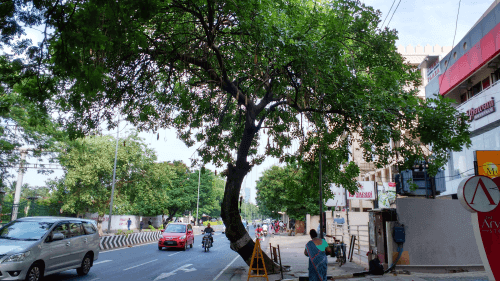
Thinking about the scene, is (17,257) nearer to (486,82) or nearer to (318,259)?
(318,259)

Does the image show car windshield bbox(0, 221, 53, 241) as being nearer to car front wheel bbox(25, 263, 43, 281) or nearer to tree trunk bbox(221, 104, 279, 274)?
car front wheel bbox(25, 263, 43, 281)

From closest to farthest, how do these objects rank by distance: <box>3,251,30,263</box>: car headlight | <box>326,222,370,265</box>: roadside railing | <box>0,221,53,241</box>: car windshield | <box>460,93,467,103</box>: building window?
<box>3,251,30,263</box>: car headlight
<box>0,221,53,241</box>: car windshield
<box>326,222,370,265</box>: roadside railing
<box>460,93,467,103</box>: building window

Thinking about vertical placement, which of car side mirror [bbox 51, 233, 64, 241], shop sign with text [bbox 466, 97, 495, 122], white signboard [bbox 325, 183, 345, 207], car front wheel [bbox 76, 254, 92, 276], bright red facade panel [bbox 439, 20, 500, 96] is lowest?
car front wheel [bbox 76, 254, 92, 276]

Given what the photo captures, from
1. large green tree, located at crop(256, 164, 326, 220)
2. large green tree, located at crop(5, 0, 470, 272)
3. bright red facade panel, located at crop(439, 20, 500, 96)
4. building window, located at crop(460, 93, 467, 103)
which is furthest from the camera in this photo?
large green tree, located at crop(256, 164, 326, 220)

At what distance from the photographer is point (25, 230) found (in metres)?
9.41

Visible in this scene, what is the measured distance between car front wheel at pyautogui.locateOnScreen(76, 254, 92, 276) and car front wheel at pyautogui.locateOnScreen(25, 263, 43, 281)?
201cm

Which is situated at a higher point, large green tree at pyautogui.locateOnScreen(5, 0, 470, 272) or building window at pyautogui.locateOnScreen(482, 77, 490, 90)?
building window at pyautogui.locateOnScreen(482, 77, 490, 90)

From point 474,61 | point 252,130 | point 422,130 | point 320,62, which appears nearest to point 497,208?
point 422,130

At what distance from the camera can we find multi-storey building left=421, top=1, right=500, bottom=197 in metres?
17.4

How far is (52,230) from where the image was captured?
9.62 metres

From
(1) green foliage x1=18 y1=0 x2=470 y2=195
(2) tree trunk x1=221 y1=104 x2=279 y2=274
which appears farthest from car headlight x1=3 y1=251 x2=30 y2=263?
(2) tree trunk x1=221 y1=104 x2=279 y2=274

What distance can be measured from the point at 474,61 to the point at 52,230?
2134 centimetres

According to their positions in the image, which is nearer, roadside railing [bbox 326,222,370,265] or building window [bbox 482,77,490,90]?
roadside railing [bbox 326,222,370,265]

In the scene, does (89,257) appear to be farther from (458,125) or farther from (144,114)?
(458,125)
